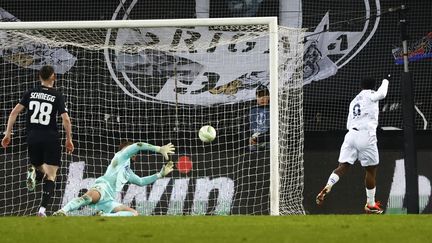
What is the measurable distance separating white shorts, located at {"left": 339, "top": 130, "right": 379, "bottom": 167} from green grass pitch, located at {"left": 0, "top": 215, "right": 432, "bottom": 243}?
4.87 meters

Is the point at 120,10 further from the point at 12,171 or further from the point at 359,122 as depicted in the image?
the point at 359,122

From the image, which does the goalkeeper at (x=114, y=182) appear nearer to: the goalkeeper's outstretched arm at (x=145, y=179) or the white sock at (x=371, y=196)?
the goalkeeper's outstretched arm at (x=145, y=179)

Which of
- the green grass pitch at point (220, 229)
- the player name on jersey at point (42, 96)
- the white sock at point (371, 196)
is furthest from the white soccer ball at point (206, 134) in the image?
the green grass pitch at point (220, 229)

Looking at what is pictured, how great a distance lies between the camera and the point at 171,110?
16.2 m

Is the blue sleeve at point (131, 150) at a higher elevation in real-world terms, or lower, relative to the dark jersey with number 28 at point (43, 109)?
lower

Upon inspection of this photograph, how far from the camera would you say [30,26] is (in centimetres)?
1384

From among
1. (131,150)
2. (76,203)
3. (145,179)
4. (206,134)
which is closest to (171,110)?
(206,134)

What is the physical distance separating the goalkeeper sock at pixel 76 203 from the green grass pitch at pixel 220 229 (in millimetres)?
2599

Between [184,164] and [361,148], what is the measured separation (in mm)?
2808

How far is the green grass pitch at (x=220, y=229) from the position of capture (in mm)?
8094

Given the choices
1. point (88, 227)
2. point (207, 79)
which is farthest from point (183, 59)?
point (88, 227)

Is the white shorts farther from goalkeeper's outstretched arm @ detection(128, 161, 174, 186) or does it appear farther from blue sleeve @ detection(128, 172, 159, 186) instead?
blue sleeve @ detection(128, 172, 159, 186)

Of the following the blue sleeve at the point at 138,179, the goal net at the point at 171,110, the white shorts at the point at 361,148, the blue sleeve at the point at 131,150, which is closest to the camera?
the blue sleeve at the point at 131,150

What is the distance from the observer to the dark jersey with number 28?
12.4m
